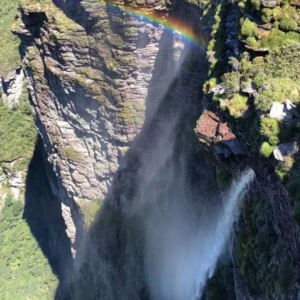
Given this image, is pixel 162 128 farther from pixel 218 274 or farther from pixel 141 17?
pixel 218 274

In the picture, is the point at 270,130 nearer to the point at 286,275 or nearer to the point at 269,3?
the point at 286,275

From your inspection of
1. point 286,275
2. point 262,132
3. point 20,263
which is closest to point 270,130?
point 262,132

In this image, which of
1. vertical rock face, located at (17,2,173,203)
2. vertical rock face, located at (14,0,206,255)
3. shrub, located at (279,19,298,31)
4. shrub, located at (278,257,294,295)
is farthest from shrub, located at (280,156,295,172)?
vertical rock face, located at (17,2,173,203)

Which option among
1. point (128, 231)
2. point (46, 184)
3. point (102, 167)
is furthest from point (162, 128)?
point (46, 184)

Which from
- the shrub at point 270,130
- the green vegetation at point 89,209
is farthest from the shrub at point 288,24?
the green vegetation at point 89,209

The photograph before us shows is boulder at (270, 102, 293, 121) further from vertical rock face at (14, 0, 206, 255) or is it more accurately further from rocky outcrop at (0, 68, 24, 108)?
rocky outcrop at (0, 68, 24, 108)
